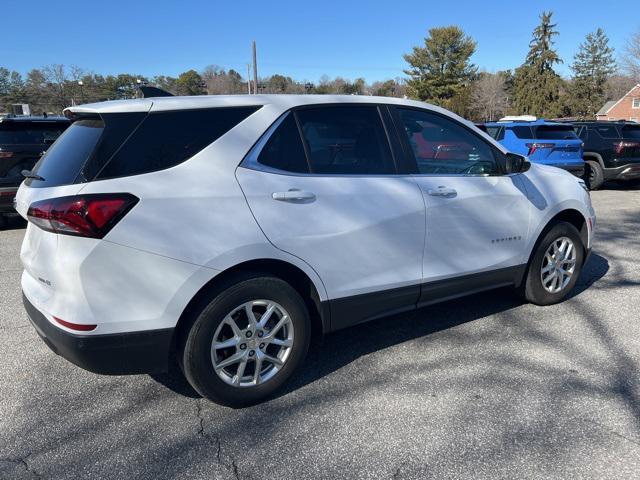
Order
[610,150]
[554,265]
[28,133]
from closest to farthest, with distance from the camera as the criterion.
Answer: [554,265], [28,133], [610,150]

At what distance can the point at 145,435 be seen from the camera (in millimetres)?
2803

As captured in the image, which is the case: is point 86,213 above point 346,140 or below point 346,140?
below

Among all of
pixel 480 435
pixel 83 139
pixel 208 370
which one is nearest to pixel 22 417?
pixel 208 370

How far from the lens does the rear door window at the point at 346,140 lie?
322 centimetres

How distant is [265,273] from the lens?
297 centimetres

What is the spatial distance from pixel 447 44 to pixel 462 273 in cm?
7377

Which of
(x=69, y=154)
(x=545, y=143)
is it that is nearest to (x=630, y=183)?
(x=545, y=143)

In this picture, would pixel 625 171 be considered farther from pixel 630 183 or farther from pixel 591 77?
pixel 591 77

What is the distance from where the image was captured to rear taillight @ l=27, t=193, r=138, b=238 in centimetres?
247

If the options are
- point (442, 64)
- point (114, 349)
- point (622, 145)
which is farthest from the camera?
point (442, 64)

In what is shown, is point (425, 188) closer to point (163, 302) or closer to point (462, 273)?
point (462, 273)

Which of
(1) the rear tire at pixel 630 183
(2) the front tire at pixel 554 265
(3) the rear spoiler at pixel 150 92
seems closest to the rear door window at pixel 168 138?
(3) the rear spoiler at pixel 150 92

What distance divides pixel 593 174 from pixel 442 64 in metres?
63.4

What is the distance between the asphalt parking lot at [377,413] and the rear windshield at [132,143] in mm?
1375
